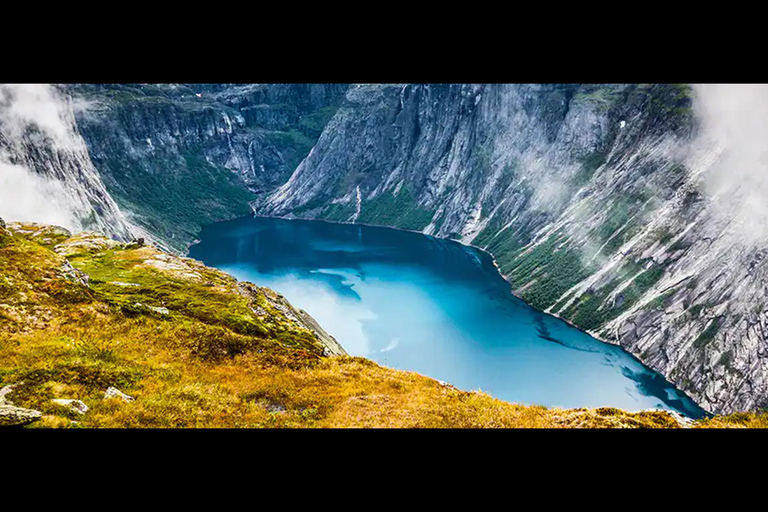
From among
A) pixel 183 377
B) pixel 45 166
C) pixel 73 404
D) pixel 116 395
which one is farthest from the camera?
pixel 45 166

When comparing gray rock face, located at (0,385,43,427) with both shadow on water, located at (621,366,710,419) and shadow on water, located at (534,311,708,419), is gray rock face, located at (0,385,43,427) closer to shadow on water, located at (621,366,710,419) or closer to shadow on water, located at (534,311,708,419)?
shadow on water, located at (534,311,708,419)

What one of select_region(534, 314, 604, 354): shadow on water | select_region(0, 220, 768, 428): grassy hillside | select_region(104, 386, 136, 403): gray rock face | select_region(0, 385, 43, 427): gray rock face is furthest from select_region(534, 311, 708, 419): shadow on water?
select_region(0, 385, 43, 427): gray rock face

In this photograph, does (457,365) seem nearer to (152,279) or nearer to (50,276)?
(152,279)

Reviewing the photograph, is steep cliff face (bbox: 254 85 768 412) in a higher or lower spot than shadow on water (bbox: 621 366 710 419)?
higher

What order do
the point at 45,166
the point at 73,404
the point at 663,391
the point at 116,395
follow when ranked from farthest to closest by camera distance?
the point at 45,166 → the point at 663,391 → the point at 116,395 → the point at 73,404

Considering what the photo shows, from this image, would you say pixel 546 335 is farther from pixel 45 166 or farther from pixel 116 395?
pixel 45 166

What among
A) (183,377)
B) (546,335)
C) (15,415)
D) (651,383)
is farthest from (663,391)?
(15,415)

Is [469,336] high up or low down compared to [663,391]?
up
